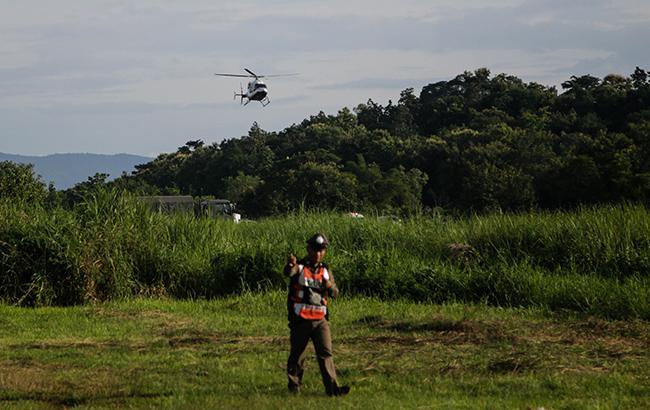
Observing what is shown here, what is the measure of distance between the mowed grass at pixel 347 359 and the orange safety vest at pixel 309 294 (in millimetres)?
864

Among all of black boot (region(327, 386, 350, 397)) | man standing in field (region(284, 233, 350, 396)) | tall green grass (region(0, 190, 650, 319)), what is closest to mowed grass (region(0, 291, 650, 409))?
black boot (region(327, 386, 350, 397))

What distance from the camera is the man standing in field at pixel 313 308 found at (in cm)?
926

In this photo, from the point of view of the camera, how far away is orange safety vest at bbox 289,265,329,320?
926 centimetres

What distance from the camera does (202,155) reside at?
304ft

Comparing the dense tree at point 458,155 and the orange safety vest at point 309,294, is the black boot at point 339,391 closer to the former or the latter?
the orange safety vest at point 309,294

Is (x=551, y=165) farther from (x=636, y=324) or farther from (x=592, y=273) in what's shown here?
(x=636, y=324)

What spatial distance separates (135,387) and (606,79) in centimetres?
6571

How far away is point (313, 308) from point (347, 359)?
7.94ft

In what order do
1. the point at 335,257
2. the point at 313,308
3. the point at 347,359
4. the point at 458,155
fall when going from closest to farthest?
1. the point at 313,308
2. the point at 347,359
3. the point at 335,257
4. the point at 458,155

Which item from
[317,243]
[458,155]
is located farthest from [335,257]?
[458,155]

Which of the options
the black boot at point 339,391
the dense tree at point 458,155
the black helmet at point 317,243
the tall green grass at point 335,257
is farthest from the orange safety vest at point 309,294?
the dense tree at point 458,155

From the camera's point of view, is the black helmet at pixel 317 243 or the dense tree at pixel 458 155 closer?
the black helmet at pixel 317 243

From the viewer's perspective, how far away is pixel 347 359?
11.5 metres

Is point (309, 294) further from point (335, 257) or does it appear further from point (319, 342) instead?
point (335, 257)
